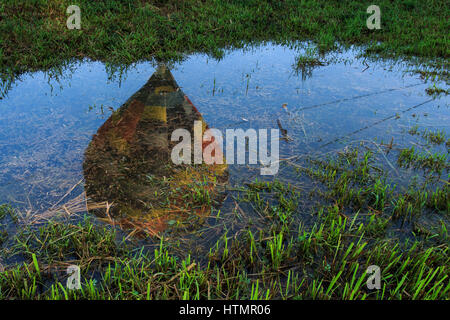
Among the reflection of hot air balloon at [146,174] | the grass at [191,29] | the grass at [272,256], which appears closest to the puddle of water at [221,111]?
the reflection of hot air balloon at [146,174]

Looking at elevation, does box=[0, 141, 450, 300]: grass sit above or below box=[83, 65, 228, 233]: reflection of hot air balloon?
below

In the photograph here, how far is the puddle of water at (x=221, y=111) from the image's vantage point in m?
2.54

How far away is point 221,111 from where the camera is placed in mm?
3600

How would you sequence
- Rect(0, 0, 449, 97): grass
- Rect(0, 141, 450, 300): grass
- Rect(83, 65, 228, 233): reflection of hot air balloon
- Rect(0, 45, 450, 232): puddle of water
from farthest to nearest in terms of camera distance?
Rect(0, 0, 449, 97): grass < Rect(0, 45, 450, 232): puddle of water < Rect(83, 65, 228, 233): reflection of hot air balloon < Rect(0, 141, 450, 300): grass

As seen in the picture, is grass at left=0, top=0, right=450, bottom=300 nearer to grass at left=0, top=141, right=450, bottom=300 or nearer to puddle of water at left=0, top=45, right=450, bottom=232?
grass at left=0, top=141, right=450, bottom=300

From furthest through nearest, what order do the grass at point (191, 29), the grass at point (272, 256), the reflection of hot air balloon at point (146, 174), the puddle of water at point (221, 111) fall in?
the grass at point (191, 29), the puddle of water at point (221, 111), the reflection of hot air balloon at point (146, 174), the grass at point (272, 256)

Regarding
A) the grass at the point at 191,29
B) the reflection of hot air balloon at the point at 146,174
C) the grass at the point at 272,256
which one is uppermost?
the grass at the point at 191,29

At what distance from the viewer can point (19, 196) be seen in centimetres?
227

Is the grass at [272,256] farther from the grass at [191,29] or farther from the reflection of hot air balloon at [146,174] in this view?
the grass at [191,29]

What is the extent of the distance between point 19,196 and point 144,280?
4.12ft

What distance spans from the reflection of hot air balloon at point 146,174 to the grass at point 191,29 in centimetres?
203

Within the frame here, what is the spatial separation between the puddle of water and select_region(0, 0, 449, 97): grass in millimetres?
561

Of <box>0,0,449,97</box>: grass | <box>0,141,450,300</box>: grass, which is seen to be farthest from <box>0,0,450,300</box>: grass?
<box>0,0,449,97</box>: grass

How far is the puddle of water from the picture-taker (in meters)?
2.54
